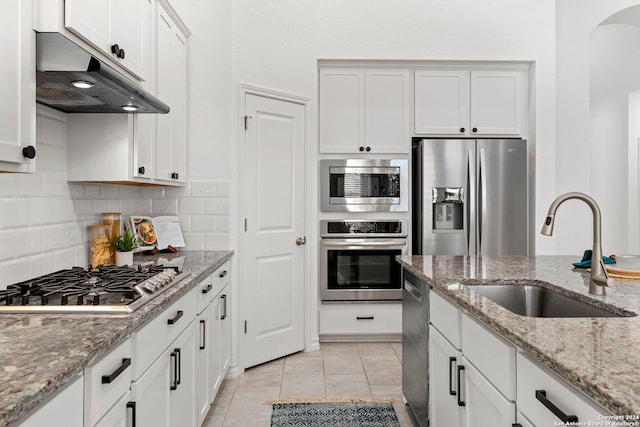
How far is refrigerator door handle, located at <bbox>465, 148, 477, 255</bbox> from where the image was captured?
3775mm

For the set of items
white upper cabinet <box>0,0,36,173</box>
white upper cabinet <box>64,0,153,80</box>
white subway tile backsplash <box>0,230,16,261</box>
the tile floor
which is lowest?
the tile floor

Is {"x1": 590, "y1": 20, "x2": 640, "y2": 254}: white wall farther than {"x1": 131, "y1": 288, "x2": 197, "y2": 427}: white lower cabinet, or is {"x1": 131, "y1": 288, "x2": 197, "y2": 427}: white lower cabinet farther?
{"x1": 590, "y1": 20, "x2": 640, "y2": 254}: white wall

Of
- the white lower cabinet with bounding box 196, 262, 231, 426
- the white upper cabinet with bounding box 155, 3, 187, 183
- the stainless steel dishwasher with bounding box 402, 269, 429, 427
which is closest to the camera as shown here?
the stainless steel dishwasher with bounding box 402, 269, 429, 427

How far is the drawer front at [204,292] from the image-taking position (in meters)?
2.25

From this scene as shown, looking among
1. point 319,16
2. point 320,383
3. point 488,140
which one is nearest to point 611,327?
point 320,383

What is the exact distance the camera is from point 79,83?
63.0 inches

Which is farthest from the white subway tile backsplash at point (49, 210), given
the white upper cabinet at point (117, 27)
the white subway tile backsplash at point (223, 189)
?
the white subway tile backsplash at point (223, 189)

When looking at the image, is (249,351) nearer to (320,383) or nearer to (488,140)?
(320,383)

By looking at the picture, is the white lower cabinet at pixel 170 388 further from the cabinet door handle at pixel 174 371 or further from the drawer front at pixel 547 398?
the drawer front at pixel 547 398

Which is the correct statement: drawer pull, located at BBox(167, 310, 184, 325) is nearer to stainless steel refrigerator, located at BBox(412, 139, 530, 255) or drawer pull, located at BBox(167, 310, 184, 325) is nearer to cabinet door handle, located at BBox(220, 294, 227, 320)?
cabinet door handle, located at BBox(220, 294, 227, 320)

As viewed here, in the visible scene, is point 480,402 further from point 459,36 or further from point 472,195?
point 459,36

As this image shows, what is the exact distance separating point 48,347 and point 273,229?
2460 millimetres

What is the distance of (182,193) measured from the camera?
3.23 m

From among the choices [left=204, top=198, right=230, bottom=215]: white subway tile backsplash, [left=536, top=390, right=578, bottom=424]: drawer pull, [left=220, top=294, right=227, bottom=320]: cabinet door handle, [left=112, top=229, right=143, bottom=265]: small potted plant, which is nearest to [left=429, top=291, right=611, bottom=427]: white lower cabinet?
[left=536, top=390, right=578, bottom=424]: drawer pull
